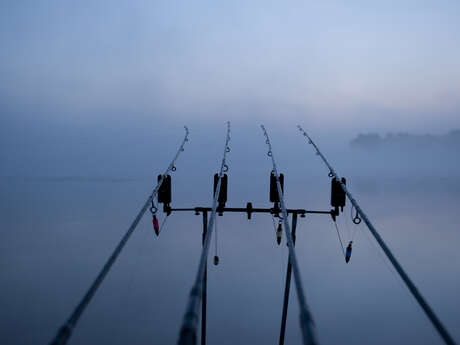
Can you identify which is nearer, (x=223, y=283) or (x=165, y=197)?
(x=165, y=197)

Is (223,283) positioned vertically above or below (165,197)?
below

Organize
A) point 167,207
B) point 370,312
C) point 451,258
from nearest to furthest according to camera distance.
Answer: point 167,207, point 370,312, point 451,258

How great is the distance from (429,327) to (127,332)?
14338mm

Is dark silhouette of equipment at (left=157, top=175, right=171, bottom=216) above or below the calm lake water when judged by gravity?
above

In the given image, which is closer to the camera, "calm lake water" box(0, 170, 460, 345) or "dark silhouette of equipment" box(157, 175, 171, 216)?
"dark silhouette of equipment" box(157, 175, 171, 216)

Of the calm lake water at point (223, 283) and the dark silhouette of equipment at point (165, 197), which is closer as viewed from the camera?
the dark silhouette of equipment at point (165, 197)

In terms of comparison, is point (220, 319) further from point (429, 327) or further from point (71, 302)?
point (429, 327)

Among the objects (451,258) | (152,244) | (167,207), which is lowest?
(152,244)

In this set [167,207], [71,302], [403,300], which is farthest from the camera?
[403,300]

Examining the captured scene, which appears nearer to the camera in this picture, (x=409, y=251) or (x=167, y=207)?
(x=167, y=207)

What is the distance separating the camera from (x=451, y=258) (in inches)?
893

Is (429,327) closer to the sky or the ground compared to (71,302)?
closer to the ground

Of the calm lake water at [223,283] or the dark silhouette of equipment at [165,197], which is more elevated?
the dark silhouette of equipment at [165,197]

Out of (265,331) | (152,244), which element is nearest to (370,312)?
(265,331)
